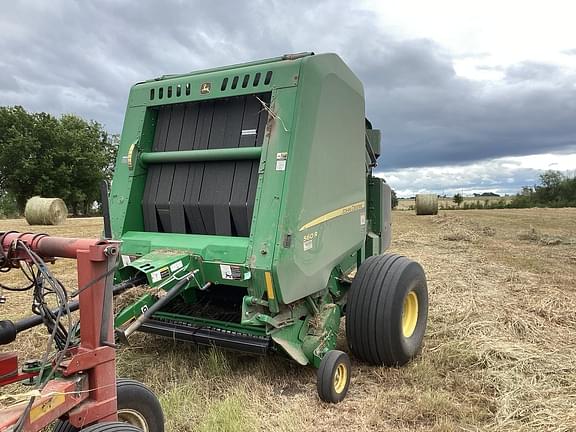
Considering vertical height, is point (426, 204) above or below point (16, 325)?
above

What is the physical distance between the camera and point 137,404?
7.90 feet

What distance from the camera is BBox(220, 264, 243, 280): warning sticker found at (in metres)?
3.47

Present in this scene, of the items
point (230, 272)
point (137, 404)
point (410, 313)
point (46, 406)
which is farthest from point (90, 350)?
point (410, 313)

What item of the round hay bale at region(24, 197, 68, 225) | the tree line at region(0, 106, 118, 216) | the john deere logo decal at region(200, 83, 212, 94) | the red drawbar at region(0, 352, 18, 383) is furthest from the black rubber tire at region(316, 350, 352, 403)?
the tree line at region(0, 106, 118, 216)

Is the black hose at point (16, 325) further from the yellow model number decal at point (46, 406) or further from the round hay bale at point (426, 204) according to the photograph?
the round hay bale at point (426, 204)

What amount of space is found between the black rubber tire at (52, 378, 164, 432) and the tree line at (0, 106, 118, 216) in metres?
32.8

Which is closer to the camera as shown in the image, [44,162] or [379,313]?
[379,313]

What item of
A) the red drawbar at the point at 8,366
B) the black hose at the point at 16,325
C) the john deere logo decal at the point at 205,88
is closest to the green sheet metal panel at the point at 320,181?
the john deere logo decal at the point at 205,88

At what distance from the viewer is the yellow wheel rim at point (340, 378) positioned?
3484mm

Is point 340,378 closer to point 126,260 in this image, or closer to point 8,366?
point 126,260

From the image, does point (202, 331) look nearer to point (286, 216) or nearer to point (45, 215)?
point (286, 216)

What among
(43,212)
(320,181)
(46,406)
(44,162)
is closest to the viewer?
(46,406)

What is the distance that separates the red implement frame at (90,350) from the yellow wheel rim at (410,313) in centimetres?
288

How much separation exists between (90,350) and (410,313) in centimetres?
310
